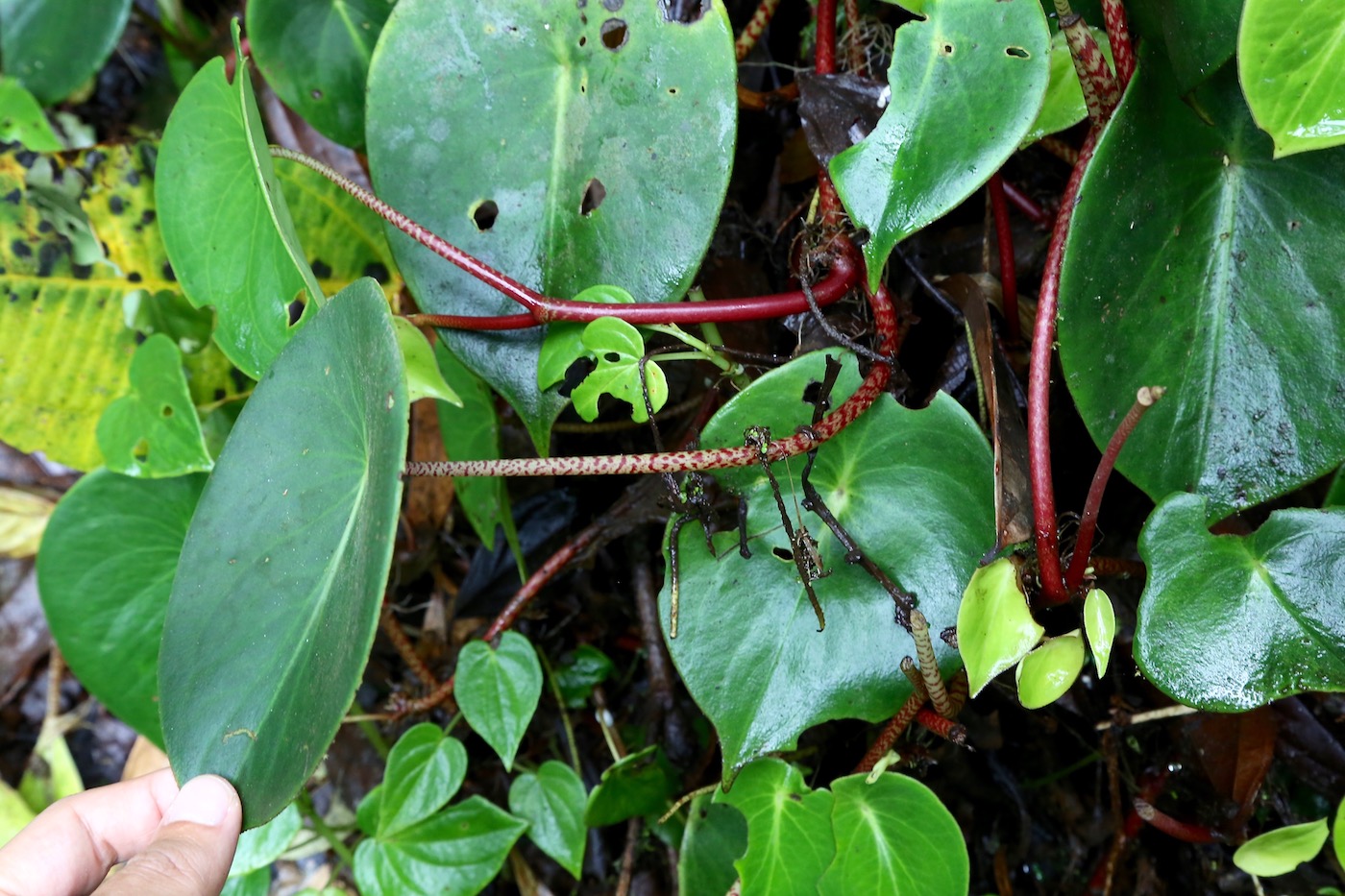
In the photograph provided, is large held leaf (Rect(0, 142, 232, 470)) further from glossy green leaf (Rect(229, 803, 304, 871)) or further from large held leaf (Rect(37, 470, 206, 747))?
glossy green leaf (Rect(229, 803, 304, 871))

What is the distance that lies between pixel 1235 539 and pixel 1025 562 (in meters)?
0.14

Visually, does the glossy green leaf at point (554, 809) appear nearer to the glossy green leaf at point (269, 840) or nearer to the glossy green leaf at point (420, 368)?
the glossy green leaf at point (269, 840)

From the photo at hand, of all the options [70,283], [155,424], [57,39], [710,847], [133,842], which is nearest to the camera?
[133,842]

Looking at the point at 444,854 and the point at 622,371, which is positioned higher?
the point at 622,371

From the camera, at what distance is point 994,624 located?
0.53m

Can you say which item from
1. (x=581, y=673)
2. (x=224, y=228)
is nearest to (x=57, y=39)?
(x=224, y=228)

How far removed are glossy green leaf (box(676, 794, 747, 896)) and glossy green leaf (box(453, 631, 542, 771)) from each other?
19 centimetres

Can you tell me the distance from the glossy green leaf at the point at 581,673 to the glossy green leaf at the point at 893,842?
370mm

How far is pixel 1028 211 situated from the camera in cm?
78

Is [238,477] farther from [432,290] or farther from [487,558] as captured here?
[487,558]

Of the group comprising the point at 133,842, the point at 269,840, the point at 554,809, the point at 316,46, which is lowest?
the point at 269,840

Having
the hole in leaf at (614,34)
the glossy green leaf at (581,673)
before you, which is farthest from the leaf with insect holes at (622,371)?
the glossy green leaf at (581,673)

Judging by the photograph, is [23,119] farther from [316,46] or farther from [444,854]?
[444,854]

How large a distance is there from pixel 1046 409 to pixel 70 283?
1.14 metres
